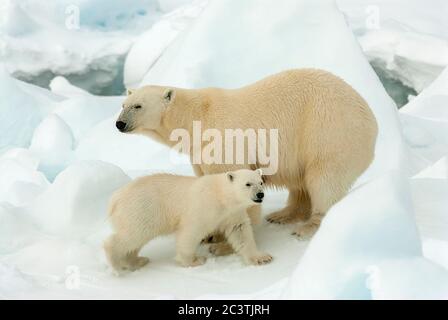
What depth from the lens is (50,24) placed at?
487 inches

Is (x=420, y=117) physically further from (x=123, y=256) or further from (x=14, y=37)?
(x=14, y=37)

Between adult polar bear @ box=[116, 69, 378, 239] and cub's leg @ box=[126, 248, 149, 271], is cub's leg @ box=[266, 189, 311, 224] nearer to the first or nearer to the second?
adult polar bear @ box=[116, 69, 378, 239]

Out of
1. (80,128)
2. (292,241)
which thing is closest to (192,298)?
(292,241)

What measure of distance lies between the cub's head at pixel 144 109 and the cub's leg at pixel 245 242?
76 cm

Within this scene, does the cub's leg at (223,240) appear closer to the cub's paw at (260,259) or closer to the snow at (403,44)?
the cub's paw at (260,259)

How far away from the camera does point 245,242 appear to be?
11.2 ft

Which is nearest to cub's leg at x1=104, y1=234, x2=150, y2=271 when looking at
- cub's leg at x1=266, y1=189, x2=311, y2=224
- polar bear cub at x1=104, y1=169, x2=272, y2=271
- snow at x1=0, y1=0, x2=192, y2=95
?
polar bear cub at x1=104, y1=169, x2=272, y2=271

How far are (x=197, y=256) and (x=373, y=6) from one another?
8.92 m

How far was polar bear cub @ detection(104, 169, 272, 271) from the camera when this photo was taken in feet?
10.9

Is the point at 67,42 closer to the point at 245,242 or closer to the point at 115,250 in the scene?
the point at 115,250

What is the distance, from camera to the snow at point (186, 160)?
2.53 m

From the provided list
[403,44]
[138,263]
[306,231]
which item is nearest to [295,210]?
[306,231]

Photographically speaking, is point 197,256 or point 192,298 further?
point 197,256

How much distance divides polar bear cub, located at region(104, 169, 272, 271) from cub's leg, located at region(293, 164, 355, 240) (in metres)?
0.37
